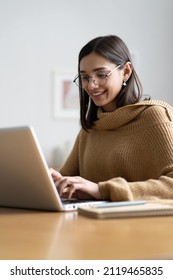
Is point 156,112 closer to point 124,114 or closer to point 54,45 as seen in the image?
point 124,114

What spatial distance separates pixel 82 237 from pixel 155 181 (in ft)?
2.03

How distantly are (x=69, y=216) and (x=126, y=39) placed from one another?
121 inches

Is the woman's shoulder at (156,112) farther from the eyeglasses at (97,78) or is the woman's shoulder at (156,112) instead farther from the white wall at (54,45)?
the white wall at (54,45)

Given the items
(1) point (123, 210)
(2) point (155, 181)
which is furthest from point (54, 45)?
(1) point (123, 210)

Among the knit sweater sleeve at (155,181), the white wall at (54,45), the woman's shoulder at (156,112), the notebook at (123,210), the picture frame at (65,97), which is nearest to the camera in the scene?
the notebook at (123,210)

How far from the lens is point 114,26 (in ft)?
13.6

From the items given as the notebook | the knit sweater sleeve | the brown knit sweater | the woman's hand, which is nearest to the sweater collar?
the brown knit sweater

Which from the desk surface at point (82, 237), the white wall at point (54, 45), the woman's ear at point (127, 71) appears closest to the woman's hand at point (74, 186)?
the desk surface at point (82, 237)

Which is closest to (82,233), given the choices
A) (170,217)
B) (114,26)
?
(170,217)

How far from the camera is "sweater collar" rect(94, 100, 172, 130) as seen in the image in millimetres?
1933

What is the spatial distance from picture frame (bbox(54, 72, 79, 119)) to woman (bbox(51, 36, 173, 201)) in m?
1.72

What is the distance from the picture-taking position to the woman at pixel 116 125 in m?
1.84
